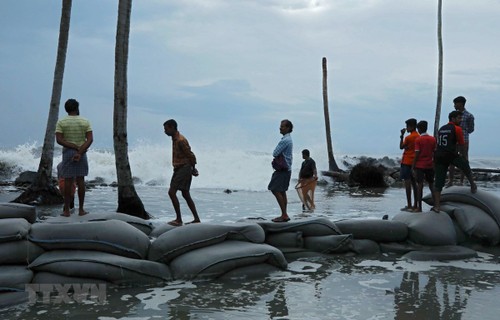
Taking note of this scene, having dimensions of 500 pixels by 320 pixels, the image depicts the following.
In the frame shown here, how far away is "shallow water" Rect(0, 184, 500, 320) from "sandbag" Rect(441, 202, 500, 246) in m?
0.29

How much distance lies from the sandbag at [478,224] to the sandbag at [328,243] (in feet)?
5.43

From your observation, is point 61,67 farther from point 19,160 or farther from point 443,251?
point 19,160

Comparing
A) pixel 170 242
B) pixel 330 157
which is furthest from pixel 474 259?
pixel 330 157

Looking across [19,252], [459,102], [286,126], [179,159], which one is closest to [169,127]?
[179,159]

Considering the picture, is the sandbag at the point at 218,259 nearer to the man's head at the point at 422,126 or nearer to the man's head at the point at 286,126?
the man's head at the point at 286,126

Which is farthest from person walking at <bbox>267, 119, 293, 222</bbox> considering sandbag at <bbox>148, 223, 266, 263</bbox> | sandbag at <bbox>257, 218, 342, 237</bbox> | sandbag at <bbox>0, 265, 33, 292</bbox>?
sandbag at <bbox>0, 265, 33, 292</bbox>

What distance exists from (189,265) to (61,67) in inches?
343

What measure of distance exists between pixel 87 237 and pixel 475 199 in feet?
16.9

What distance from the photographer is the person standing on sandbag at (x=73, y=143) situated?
22.2ft

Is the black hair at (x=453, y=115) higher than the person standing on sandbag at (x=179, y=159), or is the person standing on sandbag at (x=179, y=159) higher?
the black hair at (x=453, y=115)

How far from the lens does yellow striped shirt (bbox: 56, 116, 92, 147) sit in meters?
6.79

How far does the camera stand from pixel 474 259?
722 centimetres

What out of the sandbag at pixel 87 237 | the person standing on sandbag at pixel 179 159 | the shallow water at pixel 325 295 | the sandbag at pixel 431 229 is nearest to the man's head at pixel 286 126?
the person standing on sandbag at pixel 179 159

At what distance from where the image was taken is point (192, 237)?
6.17 meters
